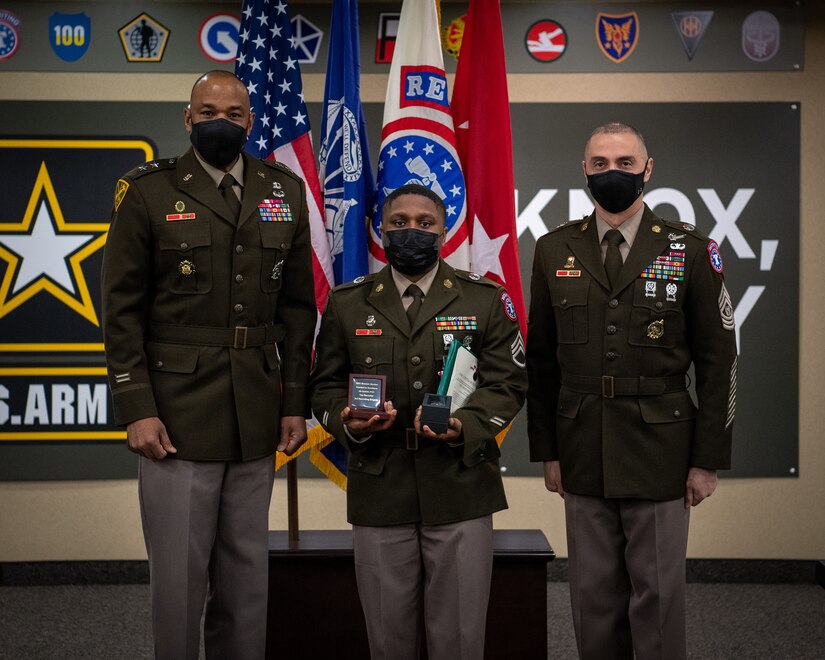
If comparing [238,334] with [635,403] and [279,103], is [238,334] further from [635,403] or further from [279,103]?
[279,103]

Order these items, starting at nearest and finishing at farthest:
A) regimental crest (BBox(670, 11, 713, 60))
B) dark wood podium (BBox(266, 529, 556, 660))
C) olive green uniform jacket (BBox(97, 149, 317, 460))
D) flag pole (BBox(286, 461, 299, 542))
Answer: olive green uniform jacket (BBox(97, 149, 317, 460))
dark wood podium (BBox(266, 529, 556, 660))
flag pole (BBox(286, 461, 299, 542))
regimental crest (BBox(670, 11, 713, 60))

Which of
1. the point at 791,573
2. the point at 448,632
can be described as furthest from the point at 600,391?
the point at 791,573

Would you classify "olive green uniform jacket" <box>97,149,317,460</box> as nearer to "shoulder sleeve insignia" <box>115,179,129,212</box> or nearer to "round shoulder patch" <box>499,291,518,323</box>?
"shoulder sleeve insignia" <box>115,179,129,212</box>

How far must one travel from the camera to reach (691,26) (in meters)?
3.90

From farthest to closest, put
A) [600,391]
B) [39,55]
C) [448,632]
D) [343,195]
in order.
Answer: [39,55] < [343,195] < [600,391] < [448,632]

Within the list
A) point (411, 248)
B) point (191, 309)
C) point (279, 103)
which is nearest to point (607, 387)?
point (411, 248)

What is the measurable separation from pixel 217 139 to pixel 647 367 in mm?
1203

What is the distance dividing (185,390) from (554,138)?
2414mm

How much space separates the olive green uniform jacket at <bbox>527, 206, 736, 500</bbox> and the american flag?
3.39 feet

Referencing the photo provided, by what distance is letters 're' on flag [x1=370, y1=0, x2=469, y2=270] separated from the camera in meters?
2.96

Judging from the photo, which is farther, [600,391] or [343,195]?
[343,195]

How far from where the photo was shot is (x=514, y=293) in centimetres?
302

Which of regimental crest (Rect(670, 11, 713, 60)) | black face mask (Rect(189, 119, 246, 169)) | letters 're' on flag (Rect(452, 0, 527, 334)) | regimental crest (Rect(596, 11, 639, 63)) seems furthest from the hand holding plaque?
regimental crest (Rect(670, 11, 713, 60))

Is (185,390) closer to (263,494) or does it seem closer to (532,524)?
(263,494)
